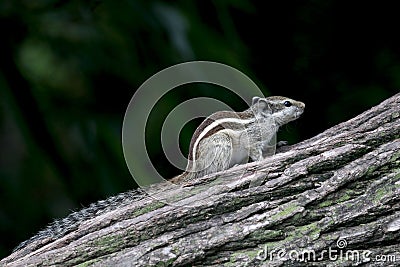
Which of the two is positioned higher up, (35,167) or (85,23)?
(85,23)

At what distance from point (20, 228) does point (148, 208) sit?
4.33 ft

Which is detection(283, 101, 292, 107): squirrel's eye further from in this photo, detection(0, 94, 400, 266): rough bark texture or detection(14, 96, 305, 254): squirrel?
detection(0, 94, 400, 266): rough bark texture

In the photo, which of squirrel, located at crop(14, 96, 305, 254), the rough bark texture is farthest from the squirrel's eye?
the rough bark texture

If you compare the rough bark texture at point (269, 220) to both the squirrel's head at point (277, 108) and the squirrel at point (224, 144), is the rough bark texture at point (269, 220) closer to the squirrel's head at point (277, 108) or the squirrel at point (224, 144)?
the squirrel at point (224, 144)

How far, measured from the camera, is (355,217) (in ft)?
5.36

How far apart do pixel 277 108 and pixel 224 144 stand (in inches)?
13.9

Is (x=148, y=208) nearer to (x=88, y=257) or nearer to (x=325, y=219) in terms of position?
(x=88, y=257)

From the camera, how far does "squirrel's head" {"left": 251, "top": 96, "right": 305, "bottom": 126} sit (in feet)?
7.94

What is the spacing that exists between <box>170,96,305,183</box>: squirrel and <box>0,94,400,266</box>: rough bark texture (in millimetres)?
293

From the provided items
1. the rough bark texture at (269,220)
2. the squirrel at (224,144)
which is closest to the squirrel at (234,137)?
the squirrel at (224,144)

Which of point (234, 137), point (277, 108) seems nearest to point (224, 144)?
point (234, 137)

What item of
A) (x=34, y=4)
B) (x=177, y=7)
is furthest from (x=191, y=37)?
(x=34, y=4)

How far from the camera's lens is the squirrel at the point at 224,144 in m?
1.94

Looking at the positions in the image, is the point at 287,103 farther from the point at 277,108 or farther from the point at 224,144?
Answer: the point at 224,144
